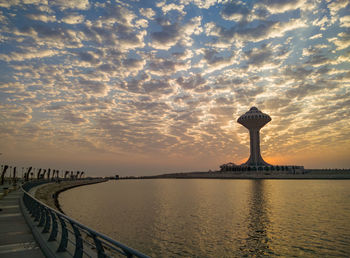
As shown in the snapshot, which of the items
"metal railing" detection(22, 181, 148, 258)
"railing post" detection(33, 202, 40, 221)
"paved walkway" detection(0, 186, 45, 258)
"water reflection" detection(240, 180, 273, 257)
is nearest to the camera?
"metal railing" detection(22, 181, 148, 258)

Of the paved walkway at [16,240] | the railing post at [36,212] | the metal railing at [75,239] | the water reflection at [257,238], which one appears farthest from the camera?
the water reflection at [257,238]

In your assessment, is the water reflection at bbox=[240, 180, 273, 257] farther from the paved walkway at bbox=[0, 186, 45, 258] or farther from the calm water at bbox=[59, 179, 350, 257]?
the paved walkway at bbox=[0, 186, 45, 258]

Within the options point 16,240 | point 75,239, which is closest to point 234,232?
point 75,239

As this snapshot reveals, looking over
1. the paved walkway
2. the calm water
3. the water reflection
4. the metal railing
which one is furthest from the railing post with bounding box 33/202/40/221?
the water reflection

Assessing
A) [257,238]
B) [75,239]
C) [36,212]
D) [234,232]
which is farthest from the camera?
[234,232]

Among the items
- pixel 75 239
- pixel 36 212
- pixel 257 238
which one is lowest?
pixel 257 238

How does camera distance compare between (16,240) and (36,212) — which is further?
(36,212)

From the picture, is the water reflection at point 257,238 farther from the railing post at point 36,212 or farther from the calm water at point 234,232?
the railing post at point 36,212

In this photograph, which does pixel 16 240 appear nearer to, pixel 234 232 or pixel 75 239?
pixel 75 239

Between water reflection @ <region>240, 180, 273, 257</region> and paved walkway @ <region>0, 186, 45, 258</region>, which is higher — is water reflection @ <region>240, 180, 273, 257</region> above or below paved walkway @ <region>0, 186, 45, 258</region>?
below

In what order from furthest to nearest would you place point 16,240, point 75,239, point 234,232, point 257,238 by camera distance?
point 234,232 < point 257,238 < point 16,240 < point 75,239

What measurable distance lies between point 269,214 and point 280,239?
14.8 meters

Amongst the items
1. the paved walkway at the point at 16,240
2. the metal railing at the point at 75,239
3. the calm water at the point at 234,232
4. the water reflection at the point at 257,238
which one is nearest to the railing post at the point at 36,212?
the metal railing at the point at 75,239

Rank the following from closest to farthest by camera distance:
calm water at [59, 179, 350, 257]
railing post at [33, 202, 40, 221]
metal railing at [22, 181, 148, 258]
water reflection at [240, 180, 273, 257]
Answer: metal railing at [22, 181, 148, 258] → railing post at [33, 202, 40, 221] → water reflection at [240, 180, 273, 257] → calm water at [59, 179, 350, 257]
